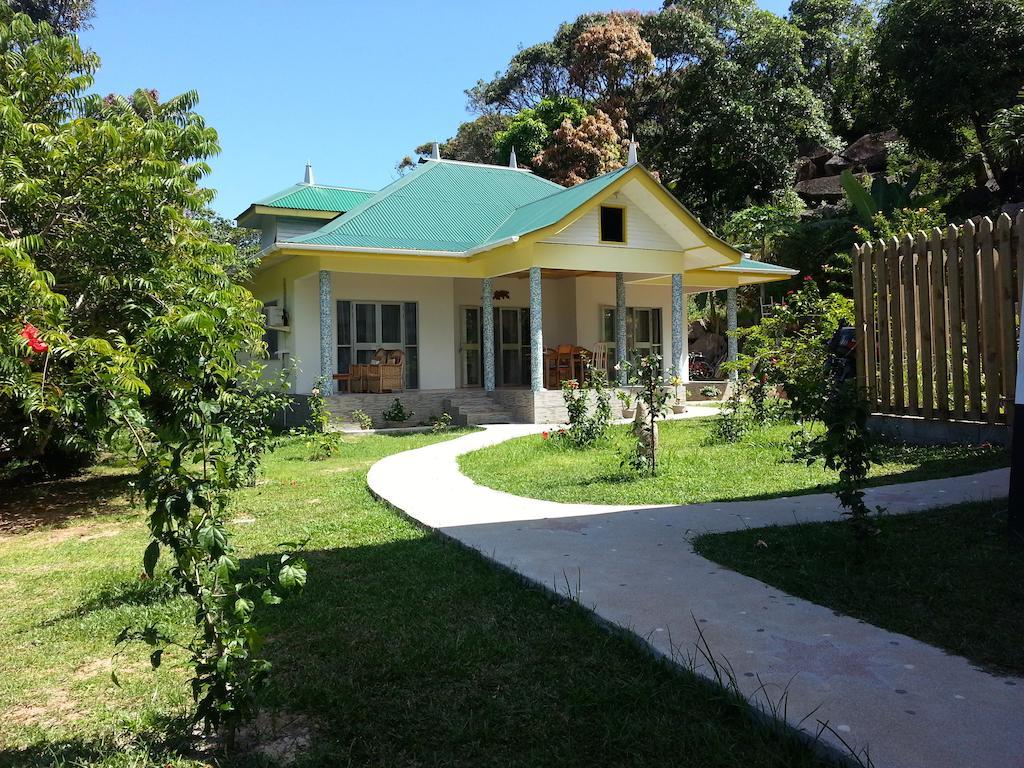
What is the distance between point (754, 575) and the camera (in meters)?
4.52

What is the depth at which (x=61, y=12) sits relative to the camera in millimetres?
29172

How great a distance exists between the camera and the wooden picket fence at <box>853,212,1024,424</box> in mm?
7871

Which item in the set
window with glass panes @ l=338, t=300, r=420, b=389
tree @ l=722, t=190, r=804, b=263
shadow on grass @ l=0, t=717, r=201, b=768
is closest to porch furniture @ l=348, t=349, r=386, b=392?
window with glass panes @ l=338, t=300, r=420, b=389

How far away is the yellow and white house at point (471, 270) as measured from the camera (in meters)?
16.0

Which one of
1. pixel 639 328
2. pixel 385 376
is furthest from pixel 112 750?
pixel 639 328

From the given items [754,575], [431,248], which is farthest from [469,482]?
[431,248]

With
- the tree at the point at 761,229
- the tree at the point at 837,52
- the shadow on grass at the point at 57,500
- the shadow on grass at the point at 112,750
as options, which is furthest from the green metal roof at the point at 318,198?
the tree at the point at 837,52

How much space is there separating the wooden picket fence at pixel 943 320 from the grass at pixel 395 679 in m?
6.20

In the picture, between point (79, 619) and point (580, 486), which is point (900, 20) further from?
point (79, 619)

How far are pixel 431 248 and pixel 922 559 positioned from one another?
1327 centimetres

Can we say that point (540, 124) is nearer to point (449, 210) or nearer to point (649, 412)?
point (449, 210)

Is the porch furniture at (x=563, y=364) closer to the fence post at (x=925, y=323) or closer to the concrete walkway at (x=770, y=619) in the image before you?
the fence post at (x=925, y=323)

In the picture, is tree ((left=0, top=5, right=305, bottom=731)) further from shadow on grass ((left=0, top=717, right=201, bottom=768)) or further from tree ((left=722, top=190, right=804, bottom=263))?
tree ((left=722, top=190, right=804, bottom=263))

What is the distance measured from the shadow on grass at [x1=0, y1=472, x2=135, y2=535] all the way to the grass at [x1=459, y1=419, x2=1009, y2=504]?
4.36 m
